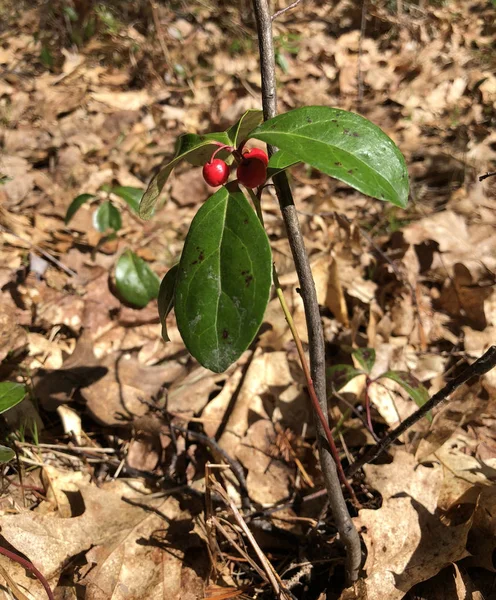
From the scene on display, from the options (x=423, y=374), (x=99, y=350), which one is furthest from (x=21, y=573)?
(x=423, y=374)

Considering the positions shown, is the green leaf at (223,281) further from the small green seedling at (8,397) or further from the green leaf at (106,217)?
the green leaf at (106,217)

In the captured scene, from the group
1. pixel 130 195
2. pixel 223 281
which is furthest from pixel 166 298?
pixel 130 195

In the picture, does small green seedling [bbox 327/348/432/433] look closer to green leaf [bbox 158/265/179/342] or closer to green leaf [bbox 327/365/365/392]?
green leaf [bbox 327/365/365/392]

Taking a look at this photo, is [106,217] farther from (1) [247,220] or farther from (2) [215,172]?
(1) [247,220]

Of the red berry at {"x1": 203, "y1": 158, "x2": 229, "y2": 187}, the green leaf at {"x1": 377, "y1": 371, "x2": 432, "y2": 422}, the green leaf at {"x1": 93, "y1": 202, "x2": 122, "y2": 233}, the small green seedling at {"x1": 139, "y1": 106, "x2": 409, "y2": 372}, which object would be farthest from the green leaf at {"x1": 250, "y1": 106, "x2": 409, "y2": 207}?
the green leaf at {"x1": 93, "y1": 202, "x2": 122, "y2": 233}

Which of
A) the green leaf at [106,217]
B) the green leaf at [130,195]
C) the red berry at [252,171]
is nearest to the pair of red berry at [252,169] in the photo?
the red berry at [252,171]

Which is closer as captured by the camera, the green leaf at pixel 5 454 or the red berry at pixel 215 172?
the red berry at pixel 215 172

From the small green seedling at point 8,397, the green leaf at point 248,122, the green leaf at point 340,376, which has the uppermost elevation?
the green leaf at point 248,122
